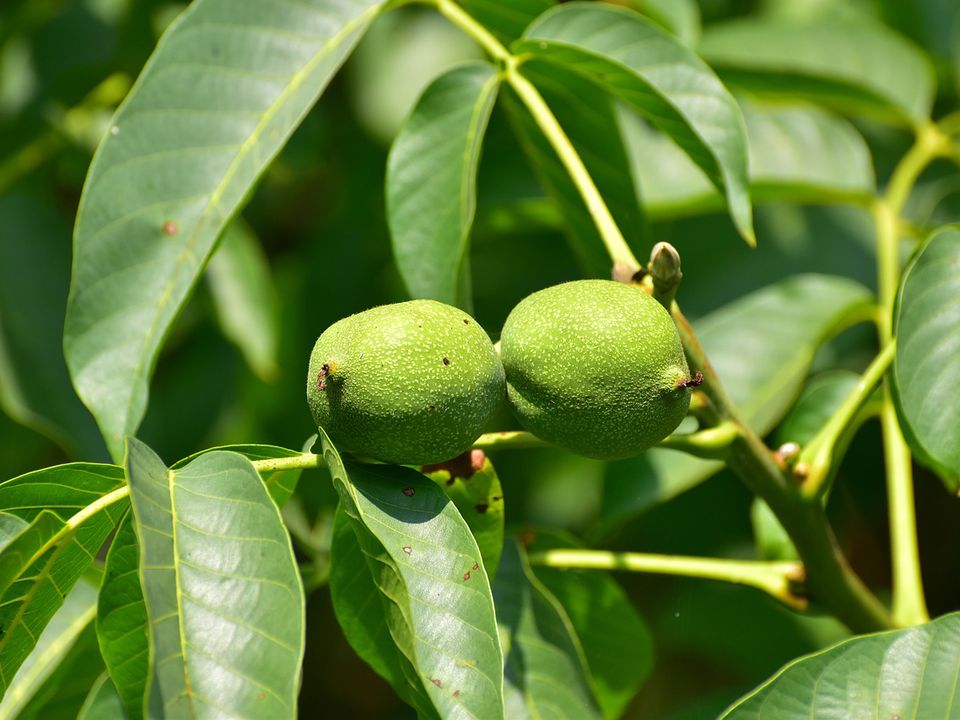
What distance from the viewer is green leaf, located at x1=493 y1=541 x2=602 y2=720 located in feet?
3.83

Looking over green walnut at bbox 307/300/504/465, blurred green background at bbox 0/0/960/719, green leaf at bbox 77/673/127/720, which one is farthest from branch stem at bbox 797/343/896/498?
green leaf at bbox 77/673/127/720

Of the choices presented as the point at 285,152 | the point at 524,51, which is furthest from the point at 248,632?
the point at 285,152

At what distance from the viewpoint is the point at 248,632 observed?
81 centimetres

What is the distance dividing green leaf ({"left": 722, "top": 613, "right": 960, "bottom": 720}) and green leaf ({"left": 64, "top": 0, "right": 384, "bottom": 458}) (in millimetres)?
692

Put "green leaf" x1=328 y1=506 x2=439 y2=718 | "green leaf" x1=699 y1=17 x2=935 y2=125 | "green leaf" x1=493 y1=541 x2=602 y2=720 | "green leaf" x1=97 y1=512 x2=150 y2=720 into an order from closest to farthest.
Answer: "green leaf" x1=97 y1=512 x2=150 y2=720
"green leaf" x1=328 y1=506 x2=439 y2=718
"green leaf" x1=493 y1=541 x2=602 y2=720
"green leaf" x1=699 y1=17 x2=935 y2=125

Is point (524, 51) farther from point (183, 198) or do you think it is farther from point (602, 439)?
point (602, 439)

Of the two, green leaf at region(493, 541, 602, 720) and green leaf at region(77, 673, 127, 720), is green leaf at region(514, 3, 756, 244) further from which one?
green leaf at region(77, 673, 127, 720)

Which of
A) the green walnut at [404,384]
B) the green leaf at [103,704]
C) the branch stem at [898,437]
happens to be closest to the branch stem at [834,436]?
the branch stem at [898,437]

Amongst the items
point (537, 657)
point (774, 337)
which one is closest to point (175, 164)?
point (537, 657)

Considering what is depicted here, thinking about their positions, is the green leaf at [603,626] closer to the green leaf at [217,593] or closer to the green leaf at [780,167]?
the green leaf at [217,593]

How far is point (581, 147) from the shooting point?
4.54 feet

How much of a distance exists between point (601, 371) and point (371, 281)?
1.36 metres

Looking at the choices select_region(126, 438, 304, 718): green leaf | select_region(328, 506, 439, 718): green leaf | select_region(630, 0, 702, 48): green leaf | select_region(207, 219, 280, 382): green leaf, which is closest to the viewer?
select_region(126, 438, 304, 718): green leaf

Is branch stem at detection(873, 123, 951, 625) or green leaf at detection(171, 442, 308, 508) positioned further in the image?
branch stem at detection(873, 123, 951, 625)
